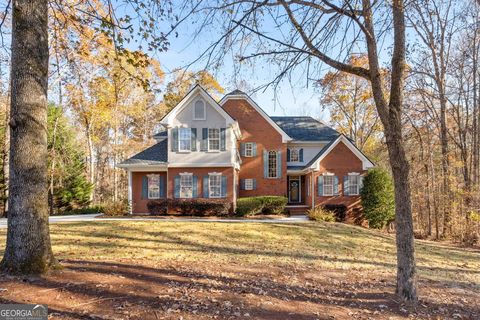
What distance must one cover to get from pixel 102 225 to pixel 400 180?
1148 centimetres

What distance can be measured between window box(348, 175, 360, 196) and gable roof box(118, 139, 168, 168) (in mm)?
12006

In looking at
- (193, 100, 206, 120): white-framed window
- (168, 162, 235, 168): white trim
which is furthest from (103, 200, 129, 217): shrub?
(193, 100, 206, 120): white-framed window

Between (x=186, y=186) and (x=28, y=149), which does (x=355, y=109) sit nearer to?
(x=186, y=186)

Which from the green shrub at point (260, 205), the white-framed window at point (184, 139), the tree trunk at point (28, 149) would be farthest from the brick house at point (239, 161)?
the tree trunk at point (28, 149)


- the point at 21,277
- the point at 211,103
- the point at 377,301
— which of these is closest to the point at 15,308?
the point at 21,277

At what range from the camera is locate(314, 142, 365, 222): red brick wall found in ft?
67.4

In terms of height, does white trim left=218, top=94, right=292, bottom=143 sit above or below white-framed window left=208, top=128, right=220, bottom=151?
above

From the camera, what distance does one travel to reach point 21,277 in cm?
467

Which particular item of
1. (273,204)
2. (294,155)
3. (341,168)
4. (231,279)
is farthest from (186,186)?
(231,279)

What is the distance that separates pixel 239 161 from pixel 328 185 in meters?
6.18

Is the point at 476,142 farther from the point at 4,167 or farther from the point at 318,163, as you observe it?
the point at 4,167

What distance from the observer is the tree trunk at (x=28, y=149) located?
15.8ft

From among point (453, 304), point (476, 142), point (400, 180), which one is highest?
point (476, 142)

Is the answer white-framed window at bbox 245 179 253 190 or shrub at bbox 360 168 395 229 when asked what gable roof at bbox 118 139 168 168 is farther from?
shrub at bbox 360 168 395 229
